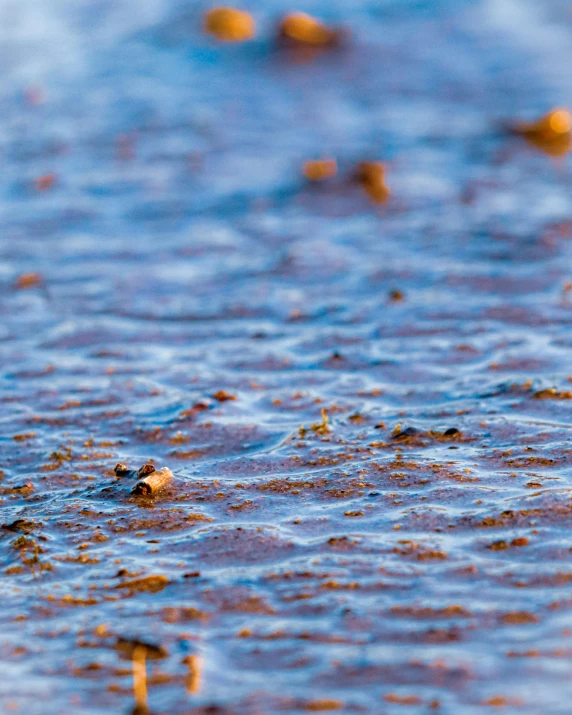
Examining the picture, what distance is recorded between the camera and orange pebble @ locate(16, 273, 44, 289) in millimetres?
6039

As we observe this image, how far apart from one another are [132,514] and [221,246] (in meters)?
3.26

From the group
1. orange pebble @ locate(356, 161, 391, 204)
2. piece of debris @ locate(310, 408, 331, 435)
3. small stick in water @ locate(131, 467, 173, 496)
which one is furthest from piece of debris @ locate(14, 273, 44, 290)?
small stick in water @ locate(131, 467, 173, 496)

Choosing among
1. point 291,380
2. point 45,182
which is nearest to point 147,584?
point 291,380

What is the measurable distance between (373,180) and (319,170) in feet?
1.42

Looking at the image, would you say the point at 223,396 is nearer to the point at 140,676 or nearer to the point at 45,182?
the point at 140,676

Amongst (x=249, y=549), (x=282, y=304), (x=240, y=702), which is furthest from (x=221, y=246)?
(x=240, y=702)

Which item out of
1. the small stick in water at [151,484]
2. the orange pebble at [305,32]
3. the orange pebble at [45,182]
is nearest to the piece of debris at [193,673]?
the small stick in water at [151,484]

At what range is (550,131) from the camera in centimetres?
816

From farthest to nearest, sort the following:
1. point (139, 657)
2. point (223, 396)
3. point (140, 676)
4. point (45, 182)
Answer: point (45, 182) < point (223, 396) < point (139, 657) < point (140, 676)

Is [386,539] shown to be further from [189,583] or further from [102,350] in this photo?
[102,350]

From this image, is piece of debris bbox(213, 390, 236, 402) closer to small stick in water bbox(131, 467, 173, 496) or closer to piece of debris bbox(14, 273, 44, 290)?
small stick in water bbox(131, 467, 173, 496)

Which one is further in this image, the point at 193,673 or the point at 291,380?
the point at 291,380

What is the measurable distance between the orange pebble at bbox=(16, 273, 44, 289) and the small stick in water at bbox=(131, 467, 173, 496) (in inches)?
107

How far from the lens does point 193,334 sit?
5.35 metres
